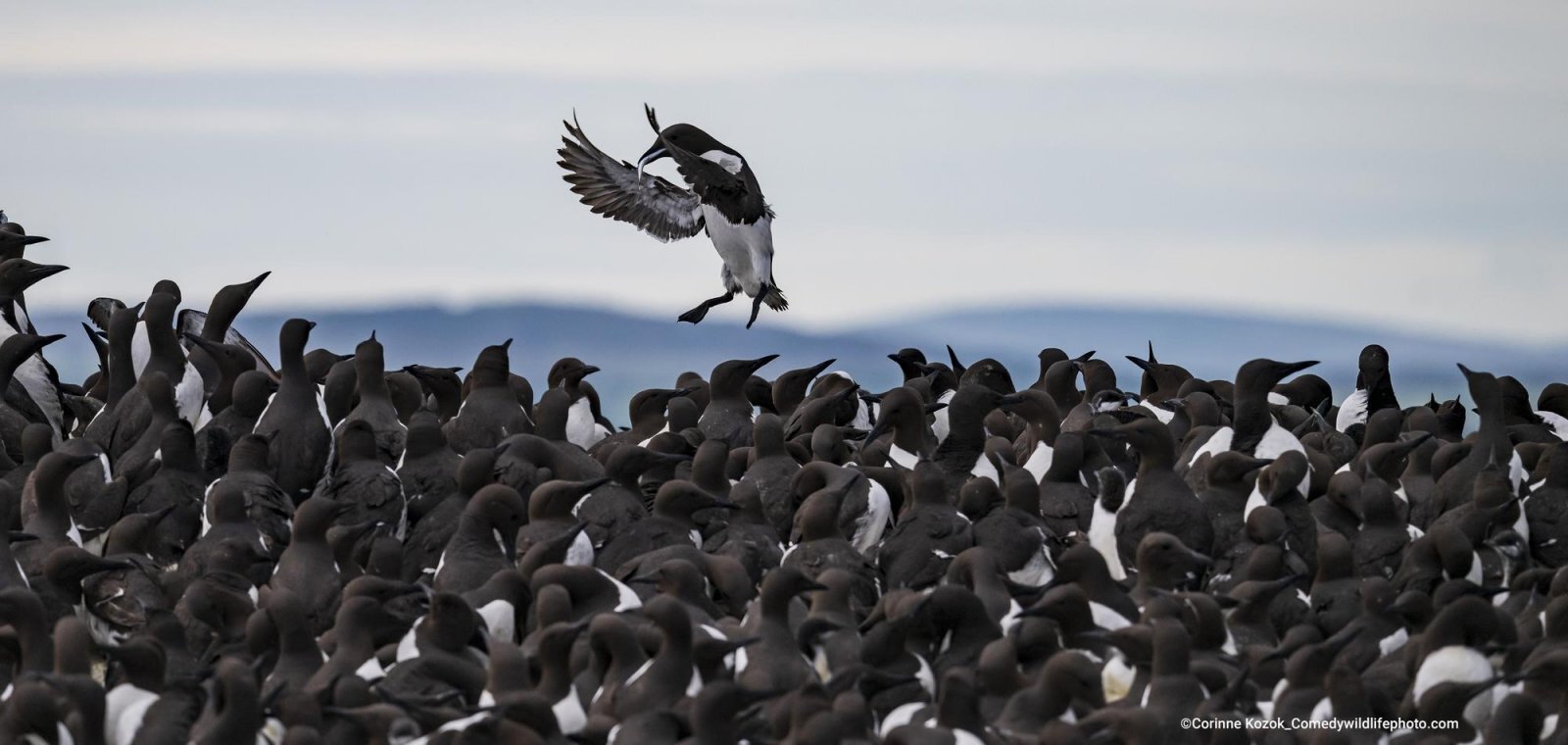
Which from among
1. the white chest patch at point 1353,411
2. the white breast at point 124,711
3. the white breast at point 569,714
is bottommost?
the white breast at point 124,711

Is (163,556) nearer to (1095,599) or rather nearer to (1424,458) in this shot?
(1095,599)

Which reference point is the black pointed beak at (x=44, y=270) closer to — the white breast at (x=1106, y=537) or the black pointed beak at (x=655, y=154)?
the black pointed beak at (x=655, y=154)

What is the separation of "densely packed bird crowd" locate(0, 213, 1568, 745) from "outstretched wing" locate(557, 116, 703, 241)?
2.86 meters

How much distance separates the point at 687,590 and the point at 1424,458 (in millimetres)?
5436

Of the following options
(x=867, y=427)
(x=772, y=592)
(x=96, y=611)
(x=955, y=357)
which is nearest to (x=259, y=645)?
(x=96, y=611)

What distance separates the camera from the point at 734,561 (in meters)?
10.9

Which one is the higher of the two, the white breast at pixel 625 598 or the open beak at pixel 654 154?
the open beak at pixel 654 154

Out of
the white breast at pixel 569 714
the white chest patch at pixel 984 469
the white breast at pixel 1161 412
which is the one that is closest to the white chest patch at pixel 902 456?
the white chest patch at pixel 984 469

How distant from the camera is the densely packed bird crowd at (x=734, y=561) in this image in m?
9.05

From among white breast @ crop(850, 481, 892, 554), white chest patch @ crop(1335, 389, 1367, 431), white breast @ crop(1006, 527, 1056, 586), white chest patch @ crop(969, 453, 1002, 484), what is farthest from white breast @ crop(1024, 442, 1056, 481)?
white chest patch @ crop(1335, 389, 1367, 431)

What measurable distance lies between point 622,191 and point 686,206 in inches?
20.3

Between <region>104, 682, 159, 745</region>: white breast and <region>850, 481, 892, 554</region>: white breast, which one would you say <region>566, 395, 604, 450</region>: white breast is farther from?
<region>104, 682, 159, 745</region>: white breast

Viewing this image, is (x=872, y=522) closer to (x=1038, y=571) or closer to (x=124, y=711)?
(x=1038, y=571)

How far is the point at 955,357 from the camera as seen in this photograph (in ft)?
57.4
